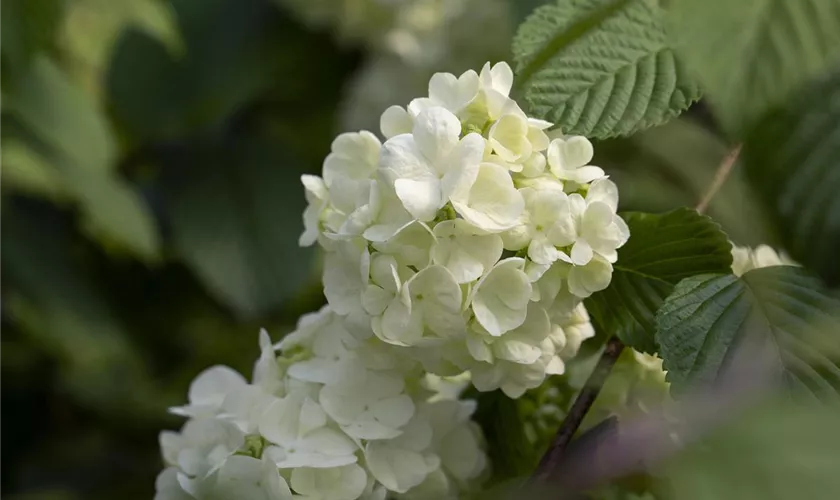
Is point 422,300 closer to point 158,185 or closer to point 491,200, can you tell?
point 491,200

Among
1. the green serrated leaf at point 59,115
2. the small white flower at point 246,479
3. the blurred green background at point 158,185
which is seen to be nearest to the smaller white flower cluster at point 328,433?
the small white flower at point 246,479

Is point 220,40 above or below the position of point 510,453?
above

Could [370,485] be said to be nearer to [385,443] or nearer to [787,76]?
[385,443]

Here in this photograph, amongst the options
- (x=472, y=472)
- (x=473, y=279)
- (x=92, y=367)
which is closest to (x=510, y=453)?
(x=472, y=472)

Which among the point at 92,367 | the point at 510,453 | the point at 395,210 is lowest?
the point at 510,453

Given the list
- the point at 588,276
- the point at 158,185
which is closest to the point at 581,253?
the point at 588,276

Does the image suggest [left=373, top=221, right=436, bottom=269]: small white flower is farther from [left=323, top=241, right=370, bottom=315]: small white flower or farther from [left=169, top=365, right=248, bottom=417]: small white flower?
[left=169, top=365, right=248, bottom=417]: small white flower
